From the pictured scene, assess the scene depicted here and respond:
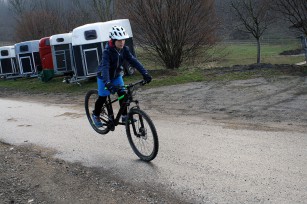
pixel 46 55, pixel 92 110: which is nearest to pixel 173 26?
pixel 46 55

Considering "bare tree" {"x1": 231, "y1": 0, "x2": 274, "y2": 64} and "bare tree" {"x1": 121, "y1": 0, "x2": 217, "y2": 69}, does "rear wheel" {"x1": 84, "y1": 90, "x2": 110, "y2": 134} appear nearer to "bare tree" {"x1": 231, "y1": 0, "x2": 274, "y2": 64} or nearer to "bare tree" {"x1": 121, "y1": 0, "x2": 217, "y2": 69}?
"bare tree" {"x1": 121, "y1": 0, "x2": 217, "y2": 69}

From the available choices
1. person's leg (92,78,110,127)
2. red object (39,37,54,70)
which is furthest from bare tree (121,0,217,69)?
person's leg (92,78,110,127)

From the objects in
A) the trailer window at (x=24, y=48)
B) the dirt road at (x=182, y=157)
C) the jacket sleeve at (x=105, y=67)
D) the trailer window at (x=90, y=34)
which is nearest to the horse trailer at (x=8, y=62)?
the trailer window at (x=24, y=48)

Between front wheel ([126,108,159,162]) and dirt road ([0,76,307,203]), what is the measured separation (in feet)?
0.53

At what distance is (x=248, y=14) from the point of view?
80.9ft

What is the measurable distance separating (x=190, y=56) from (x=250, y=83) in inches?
278

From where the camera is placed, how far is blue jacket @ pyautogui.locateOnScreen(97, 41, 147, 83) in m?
6.10

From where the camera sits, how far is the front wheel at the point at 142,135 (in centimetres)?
568

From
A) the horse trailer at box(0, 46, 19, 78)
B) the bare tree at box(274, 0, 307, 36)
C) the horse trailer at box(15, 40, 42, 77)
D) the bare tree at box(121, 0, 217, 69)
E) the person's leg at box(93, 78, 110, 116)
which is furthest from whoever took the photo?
the horse trailer at box(0, 46, 19, 78)

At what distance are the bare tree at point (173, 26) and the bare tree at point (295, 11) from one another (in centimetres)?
427

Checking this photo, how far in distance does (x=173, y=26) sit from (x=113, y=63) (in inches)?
460

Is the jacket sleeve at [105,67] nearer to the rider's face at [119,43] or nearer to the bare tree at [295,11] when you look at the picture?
the rider's face at [119,43]

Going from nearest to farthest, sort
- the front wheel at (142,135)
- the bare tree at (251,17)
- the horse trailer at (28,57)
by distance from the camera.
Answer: the front wheel at (142,135)
the horse trailer at (28,57)
the bare tree at (251,17)

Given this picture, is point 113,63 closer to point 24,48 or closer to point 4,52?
point 24,48
